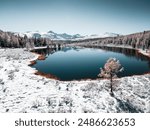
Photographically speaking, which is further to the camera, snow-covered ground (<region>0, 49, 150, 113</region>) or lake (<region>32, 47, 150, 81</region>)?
lake (<region>32, 47, 150, 81</region>)

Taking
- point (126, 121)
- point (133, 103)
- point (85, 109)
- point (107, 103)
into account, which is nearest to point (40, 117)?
point (126, 121)

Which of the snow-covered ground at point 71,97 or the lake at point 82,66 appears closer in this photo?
the snow-covered ground at point 71,97

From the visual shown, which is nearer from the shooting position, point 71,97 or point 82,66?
point 71,97

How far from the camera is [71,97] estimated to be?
64.6ft

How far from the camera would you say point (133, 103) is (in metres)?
19.1

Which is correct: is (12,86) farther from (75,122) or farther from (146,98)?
(75,122)

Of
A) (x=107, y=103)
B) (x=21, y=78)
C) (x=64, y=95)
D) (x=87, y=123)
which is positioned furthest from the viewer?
(x=21, y=78)

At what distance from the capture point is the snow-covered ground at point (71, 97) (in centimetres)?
1698

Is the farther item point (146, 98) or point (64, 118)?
point (146, 98)

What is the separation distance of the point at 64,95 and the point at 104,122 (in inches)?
477

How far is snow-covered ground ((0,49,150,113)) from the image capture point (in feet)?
55.7

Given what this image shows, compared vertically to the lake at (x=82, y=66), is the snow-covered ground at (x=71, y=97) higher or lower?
higher

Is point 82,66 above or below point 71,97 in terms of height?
below

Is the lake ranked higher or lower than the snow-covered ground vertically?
lower
